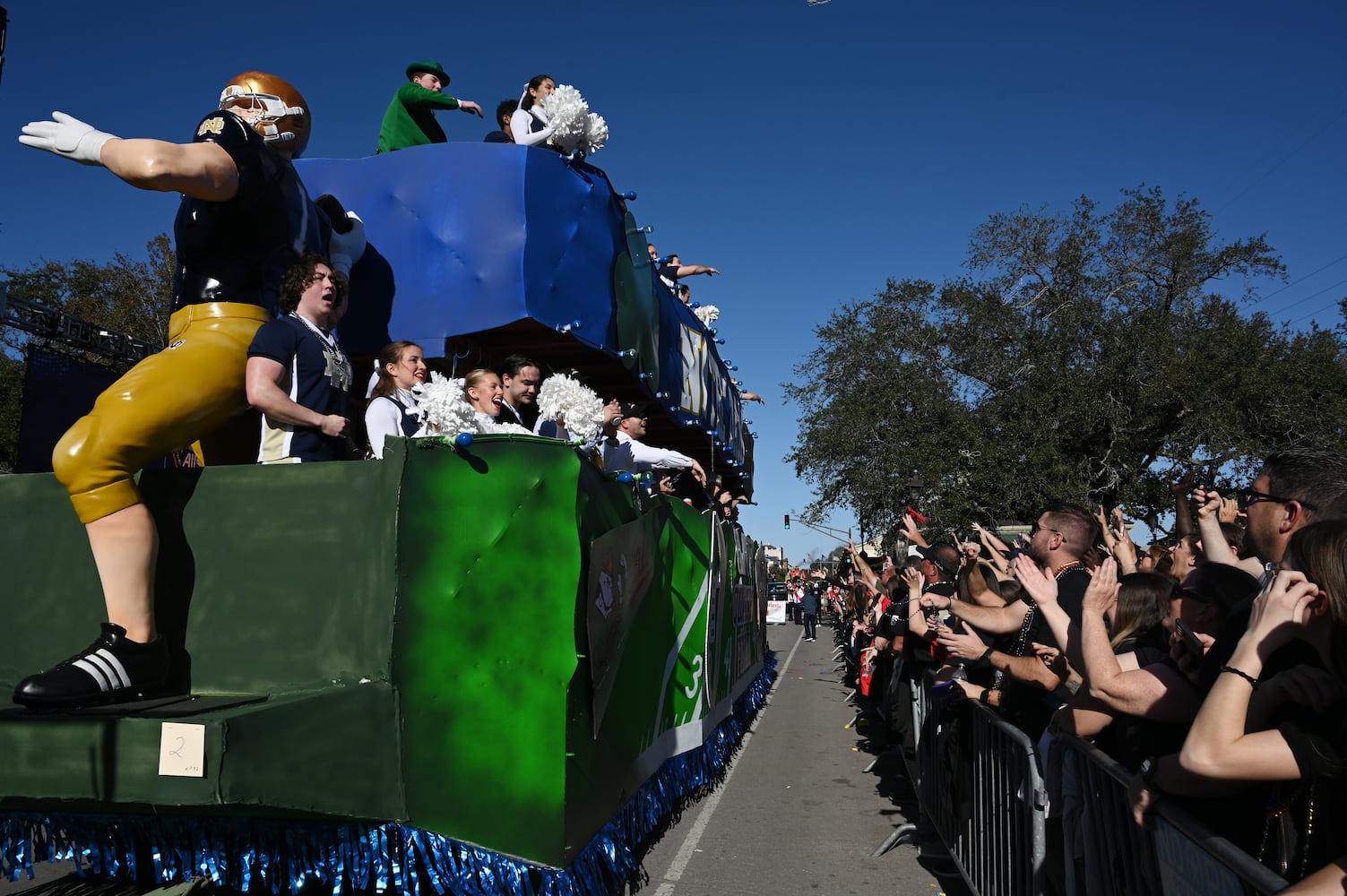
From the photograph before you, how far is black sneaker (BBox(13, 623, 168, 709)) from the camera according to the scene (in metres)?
2.82

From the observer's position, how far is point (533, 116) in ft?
18.4

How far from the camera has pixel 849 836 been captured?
6.38 metres

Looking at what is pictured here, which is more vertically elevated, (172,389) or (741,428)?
(741,428)

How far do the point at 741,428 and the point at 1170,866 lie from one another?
1008 cm

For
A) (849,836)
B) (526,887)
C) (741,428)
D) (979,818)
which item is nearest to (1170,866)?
(526,887)

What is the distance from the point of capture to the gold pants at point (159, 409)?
10.1 feet

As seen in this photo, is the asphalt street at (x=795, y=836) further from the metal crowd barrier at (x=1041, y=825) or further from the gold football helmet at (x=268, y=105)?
the gold football helmet at (x=268, y=105)

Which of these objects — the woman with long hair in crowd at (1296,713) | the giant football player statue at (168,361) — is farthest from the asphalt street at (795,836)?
the woman with long hair in crowd at (1296,713)

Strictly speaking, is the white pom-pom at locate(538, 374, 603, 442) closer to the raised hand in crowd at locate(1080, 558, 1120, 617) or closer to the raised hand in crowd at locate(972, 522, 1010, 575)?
the raised hand in crowd at locate(972, 522, 1010, 575)

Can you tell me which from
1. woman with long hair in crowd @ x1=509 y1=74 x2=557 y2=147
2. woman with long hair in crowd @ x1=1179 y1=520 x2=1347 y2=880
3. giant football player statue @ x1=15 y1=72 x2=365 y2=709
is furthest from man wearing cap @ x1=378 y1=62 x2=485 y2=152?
woman with long hair in crowd @ x1=1179 y1=520 x2=1347 y2=880

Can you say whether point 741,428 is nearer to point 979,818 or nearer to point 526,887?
point 979,818

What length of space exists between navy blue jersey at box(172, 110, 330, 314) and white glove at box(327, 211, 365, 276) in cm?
87

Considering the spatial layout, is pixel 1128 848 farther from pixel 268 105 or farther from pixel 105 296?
pixel 105 296

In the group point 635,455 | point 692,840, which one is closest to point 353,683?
point 635,455
